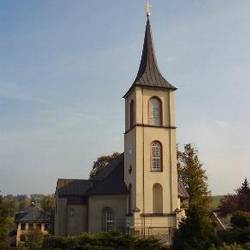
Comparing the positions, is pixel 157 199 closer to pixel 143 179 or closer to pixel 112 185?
pixel 143 179

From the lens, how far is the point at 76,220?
40688mm

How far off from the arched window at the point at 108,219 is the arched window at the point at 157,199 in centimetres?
425

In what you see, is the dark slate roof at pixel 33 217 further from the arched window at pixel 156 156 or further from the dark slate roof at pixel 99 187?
the arched window at pixel 156 156

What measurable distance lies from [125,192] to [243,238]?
13402 mm

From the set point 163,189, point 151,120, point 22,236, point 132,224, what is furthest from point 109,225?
point 22,236

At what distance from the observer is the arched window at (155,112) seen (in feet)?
125

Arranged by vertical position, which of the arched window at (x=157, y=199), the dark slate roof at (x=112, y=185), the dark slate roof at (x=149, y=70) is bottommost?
the arched window at (x=157, y=199)

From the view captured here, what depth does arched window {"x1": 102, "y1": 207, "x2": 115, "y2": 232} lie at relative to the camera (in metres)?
38.4

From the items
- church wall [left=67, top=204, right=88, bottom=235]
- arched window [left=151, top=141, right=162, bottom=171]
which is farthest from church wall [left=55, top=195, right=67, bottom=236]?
arched window [left=151, top=141, right=162, bottom=171]

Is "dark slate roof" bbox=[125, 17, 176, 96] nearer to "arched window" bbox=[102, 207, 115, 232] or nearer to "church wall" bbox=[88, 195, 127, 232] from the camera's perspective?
"church wall" bbox=[88, 195, 127, 232]

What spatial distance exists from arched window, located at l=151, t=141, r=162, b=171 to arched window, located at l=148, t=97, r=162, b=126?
1.95 meters

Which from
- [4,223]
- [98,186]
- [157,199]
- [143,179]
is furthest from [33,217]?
[143,179]

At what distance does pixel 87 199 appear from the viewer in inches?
1615

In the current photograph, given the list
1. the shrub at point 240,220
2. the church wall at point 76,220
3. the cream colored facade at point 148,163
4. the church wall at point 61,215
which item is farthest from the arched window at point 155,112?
the church wall at point 61,215
